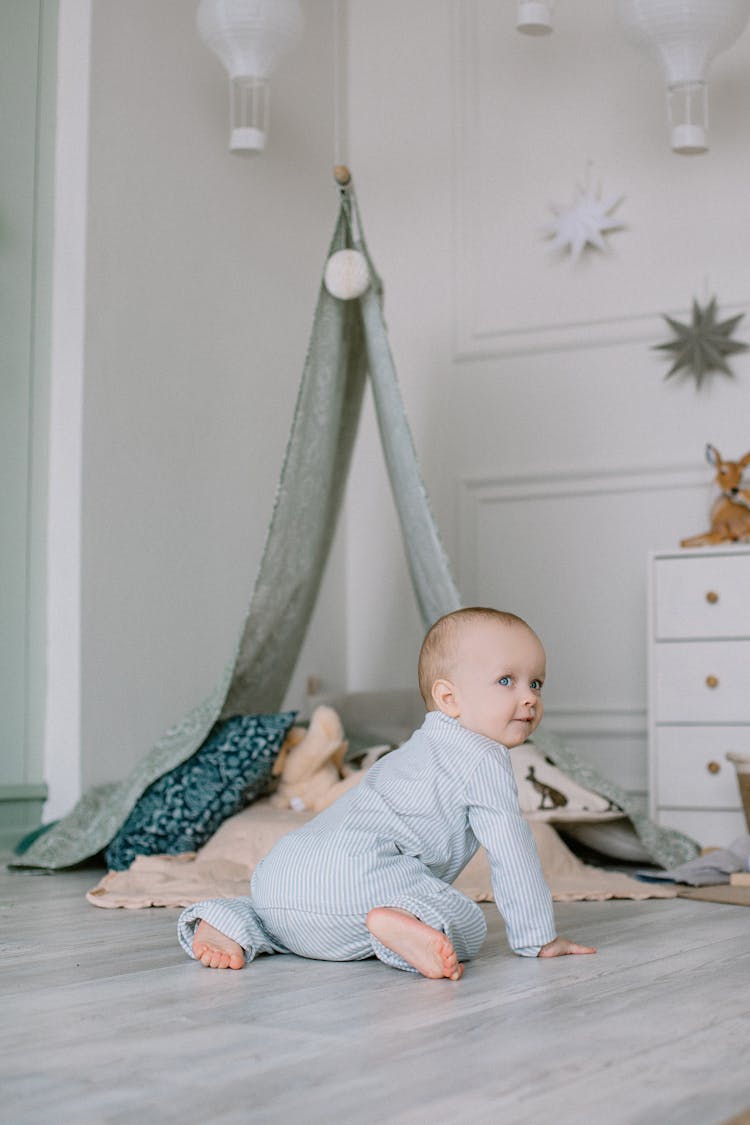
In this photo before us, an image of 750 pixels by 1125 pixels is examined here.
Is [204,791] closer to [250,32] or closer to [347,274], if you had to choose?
[347,274]

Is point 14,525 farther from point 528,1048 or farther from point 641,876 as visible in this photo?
point 528,1048

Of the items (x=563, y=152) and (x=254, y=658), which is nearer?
(x=254, y=658)

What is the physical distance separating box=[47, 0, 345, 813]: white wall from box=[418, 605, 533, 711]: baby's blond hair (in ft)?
5.56

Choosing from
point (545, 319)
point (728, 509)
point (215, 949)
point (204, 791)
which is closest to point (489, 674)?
point (215, 949)

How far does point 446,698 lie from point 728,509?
1869mm

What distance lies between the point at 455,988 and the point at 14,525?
7.20 feet

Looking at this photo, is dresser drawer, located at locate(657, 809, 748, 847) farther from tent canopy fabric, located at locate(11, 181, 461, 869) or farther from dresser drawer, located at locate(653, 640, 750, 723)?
tent canopy fabric, located at locate(11, 181, 461, 869)

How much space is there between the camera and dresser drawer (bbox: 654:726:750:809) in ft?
10.9

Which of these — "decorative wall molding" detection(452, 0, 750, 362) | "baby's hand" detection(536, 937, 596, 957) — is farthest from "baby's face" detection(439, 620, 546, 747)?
"decorative wall molding" detection(452, 0, 750, 362)

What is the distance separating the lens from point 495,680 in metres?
1.91

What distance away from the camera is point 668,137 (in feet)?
13.3

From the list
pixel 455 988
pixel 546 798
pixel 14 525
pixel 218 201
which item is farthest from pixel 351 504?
pixel 455 988

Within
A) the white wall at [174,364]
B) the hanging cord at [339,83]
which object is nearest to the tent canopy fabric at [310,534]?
the white wall at [174,364]

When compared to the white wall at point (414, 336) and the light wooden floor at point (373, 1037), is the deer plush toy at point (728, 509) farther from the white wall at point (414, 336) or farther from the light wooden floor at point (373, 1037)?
the light wooden floor at point (373, 1037)
